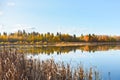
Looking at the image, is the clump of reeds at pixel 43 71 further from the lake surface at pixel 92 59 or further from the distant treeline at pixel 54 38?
the distant treeline at pixel 54 38

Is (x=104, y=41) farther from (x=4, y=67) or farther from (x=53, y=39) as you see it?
(x=4, y=67)

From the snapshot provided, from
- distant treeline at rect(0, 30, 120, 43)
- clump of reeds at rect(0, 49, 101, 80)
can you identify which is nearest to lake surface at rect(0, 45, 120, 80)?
clump of reeds at rect(0, 49, 101, 80)

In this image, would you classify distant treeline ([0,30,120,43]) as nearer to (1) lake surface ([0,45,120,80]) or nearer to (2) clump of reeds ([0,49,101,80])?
(1) lake surface ([0,45,120,80])

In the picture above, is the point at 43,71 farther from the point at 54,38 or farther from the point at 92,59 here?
the point at 54,38

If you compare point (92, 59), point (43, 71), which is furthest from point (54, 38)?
point (43, 71)

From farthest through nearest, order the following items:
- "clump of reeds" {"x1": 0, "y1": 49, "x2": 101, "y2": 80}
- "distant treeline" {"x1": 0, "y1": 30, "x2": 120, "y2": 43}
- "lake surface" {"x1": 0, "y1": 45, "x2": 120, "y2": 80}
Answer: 1. "distant treeline" {"x1": 0, "y1": 30, "x2": 120, "y2": 43}
2. "lake surface" {"x1": 0, "y1": 45, "x2": 120, "y2": 80}
3. "clump of reeds" {"x1": 0, "y1": 49, "x2": 101, "y2": 80}

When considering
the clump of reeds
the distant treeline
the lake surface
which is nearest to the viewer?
the clump of reeds

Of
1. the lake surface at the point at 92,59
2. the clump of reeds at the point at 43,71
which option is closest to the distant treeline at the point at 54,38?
the lake surface at the point at 92,59

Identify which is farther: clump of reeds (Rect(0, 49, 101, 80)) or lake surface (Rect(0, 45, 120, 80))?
lake surface (Rect(0, 45, 120, 80))

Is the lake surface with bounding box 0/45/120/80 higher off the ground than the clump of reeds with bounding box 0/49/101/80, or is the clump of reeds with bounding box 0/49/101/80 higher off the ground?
the clump of reeds with bounding box 0/49/101/80

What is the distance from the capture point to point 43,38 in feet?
311

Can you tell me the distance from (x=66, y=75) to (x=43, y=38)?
281 ft

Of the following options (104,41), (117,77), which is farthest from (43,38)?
(117,77)

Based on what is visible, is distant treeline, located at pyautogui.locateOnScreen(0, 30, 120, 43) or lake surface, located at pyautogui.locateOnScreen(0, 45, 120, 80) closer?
lake surface, located at pyautogui.locateOnScreen(0, 45, 120, 80)
